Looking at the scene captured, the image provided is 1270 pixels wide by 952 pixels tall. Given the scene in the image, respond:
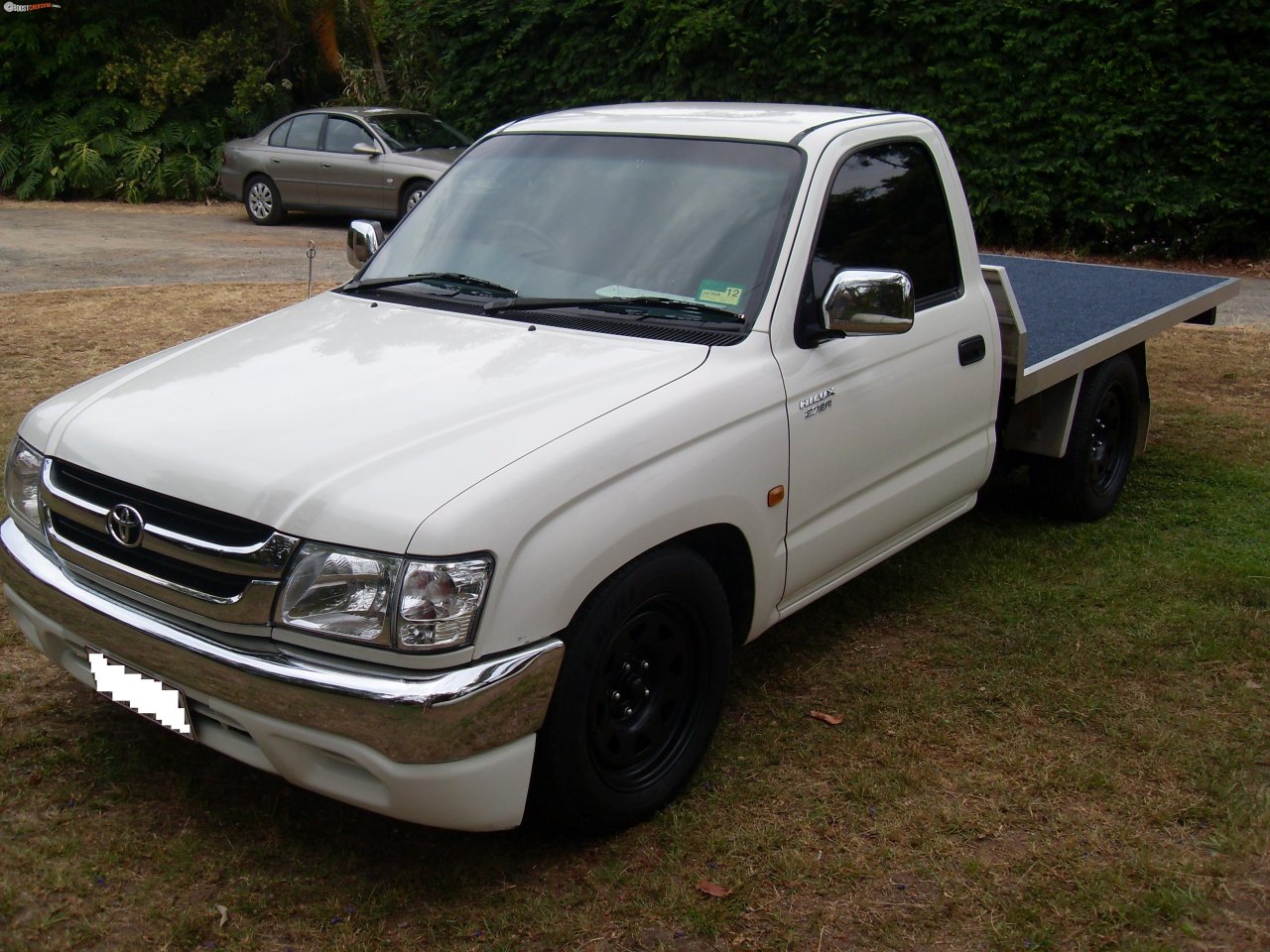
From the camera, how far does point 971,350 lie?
462cm

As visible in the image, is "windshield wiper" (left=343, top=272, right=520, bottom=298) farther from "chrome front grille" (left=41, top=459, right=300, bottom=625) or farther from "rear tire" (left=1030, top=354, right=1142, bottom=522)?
"rear tire" (left=1030, top=354, right=1142, bottom=522)

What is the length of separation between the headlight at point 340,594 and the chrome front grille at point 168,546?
0.17 ft

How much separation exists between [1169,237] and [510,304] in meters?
10.9

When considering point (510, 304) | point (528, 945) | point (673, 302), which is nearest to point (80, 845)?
point (528, 945)

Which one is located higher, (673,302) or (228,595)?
(673,302)

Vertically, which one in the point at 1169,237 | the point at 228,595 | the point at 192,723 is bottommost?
the point at 1169,237

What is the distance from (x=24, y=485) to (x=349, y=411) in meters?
1.03

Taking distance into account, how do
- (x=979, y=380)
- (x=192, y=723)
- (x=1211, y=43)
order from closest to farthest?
(x=192, y=723) < (x=979, y=380) < (x=1211, y=43)

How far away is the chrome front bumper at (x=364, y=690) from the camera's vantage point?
2.78 meters

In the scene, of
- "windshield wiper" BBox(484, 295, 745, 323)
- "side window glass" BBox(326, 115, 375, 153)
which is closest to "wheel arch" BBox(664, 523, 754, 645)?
"windshield wiper" BBox(484, 295, 745, 323)

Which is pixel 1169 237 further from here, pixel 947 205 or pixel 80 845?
pixel 80 845

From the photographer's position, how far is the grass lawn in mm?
3074

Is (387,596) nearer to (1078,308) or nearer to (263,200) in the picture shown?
(1078,308)

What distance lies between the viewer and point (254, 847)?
3324mm
